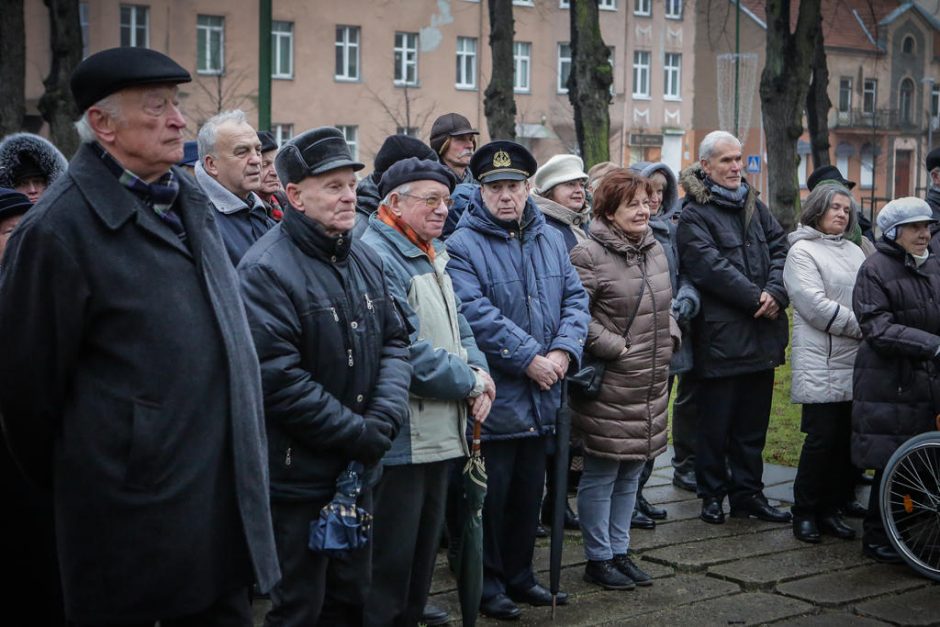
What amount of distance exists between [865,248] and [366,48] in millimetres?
41151

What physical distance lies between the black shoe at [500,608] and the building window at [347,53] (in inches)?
1682

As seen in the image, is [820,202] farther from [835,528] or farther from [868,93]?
[868,93]

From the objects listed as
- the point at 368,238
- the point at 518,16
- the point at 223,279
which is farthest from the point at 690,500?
the point at 518,16

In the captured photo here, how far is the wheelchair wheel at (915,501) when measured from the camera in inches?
269

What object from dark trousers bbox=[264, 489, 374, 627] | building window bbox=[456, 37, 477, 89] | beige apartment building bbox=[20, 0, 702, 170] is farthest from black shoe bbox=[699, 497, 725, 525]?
building window bbox=[456, 37, 477, 89]

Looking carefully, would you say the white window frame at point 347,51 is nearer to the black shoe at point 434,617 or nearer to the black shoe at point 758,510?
the black shoe at point 758,510

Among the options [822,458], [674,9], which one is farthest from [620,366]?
[674,9]

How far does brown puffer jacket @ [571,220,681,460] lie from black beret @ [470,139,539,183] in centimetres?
73

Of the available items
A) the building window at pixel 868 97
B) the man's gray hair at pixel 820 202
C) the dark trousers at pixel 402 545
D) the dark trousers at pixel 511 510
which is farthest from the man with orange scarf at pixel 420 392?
the building window at pixel 868 97

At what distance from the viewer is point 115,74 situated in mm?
3494

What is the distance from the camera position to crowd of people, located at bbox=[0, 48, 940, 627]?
134 inches

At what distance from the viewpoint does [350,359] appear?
453cm

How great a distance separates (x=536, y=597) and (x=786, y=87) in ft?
58.3

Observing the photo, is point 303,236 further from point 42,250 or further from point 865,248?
point 865,248
